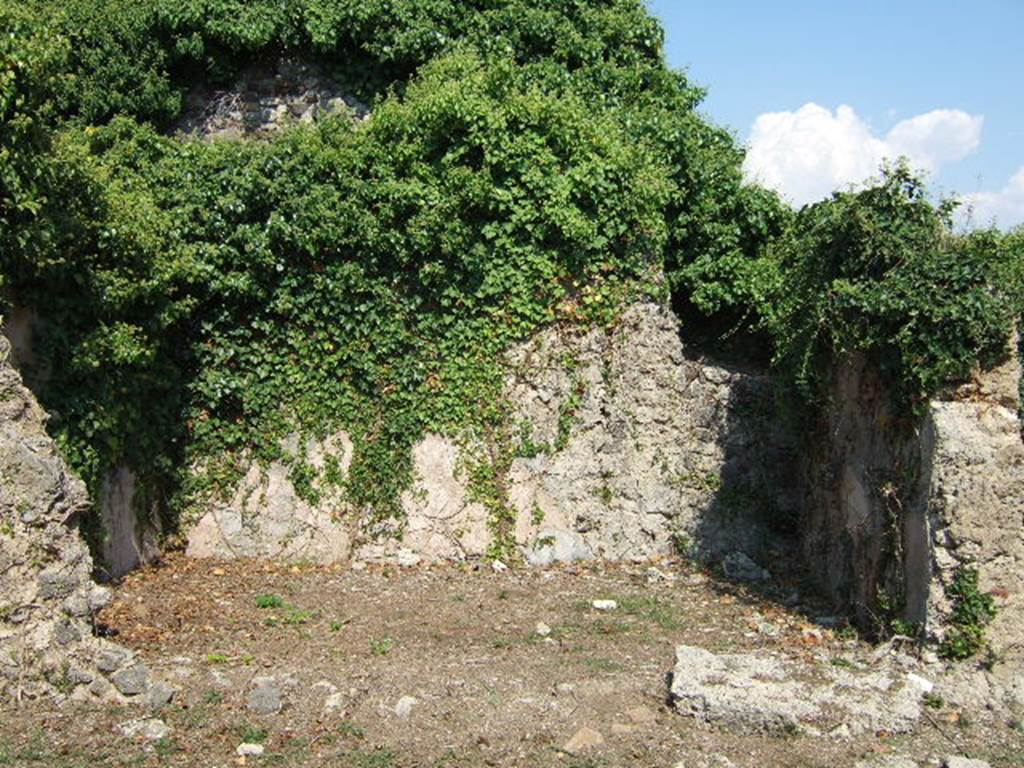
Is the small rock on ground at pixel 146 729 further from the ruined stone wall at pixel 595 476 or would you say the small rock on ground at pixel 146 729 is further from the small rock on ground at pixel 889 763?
the ruined stone wall at pixel 595 476

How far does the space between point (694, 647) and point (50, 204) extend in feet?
20.3

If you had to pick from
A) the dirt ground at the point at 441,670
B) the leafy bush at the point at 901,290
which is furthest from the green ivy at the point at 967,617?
the leafy bush at the point at 901,290

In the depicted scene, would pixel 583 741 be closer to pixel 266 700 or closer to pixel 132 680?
pixel 266 700

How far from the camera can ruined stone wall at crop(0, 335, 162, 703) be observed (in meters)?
7.52

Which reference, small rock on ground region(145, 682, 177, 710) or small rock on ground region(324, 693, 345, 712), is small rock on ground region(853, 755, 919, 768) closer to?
small rock on ground region(324, 693, 345, 712)

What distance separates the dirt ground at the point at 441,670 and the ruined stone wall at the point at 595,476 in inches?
14.6

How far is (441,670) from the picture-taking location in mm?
8352

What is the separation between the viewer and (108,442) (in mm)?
10023

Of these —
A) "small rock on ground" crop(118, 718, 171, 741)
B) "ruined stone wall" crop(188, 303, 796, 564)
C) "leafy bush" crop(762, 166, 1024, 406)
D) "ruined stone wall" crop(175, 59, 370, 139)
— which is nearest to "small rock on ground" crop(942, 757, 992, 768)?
"leafy bush" crop(762, 166, 1024, 406)

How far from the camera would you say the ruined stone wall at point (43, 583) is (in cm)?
752

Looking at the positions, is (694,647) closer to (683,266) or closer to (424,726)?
(424,726)

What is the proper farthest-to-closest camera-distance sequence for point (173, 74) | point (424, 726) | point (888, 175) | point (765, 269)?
point (173, 74) → point (765, 269) → point (888, 175) → point (424, 726)

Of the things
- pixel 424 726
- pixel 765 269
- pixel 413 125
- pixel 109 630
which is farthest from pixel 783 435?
pixel 109 630

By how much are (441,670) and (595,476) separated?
4141mm
